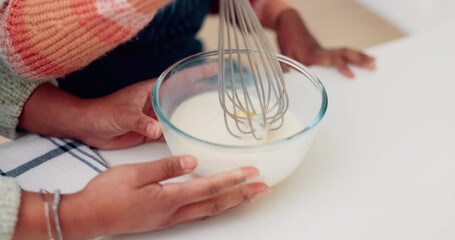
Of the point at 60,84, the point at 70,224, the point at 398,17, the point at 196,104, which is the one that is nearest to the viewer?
the point at 70,224

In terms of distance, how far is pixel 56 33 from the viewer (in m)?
0.51

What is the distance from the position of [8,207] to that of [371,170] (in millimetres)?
354

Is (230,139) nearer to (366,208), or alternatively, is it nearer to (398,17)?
(366,208)

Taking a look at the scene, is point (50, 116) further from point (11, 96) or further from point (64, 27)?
point (64, 27)

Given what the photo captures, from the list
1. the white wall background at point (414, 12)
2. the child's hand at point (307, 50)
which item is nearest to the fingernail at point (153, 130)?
the child's hand at point (307, 50)

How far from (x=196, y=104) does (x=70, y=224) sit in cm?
18

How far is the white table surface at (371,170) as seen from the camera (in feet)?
1.64

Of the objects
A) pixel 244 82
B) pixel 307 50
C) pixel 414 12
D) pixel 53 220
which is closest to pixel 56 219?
pixel 53 220

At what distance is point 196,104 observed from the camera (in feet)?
1.92

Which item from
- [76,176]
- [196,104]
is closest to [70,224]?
[76,176]

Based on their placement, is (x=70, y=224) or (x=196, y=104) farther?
(x=196, y=104)

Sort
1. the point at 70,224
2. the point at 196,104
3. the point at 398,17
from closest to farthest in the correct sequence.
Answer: the point at 70,224, the point at 196,104, the point at 398,17

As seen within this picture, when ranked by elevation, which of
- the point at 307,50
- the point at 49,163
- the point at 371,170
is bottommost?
the point at 371,170

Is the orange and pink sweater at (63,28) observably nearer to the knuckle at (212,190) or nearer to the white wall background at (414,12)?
the knuckle at (212,190)
